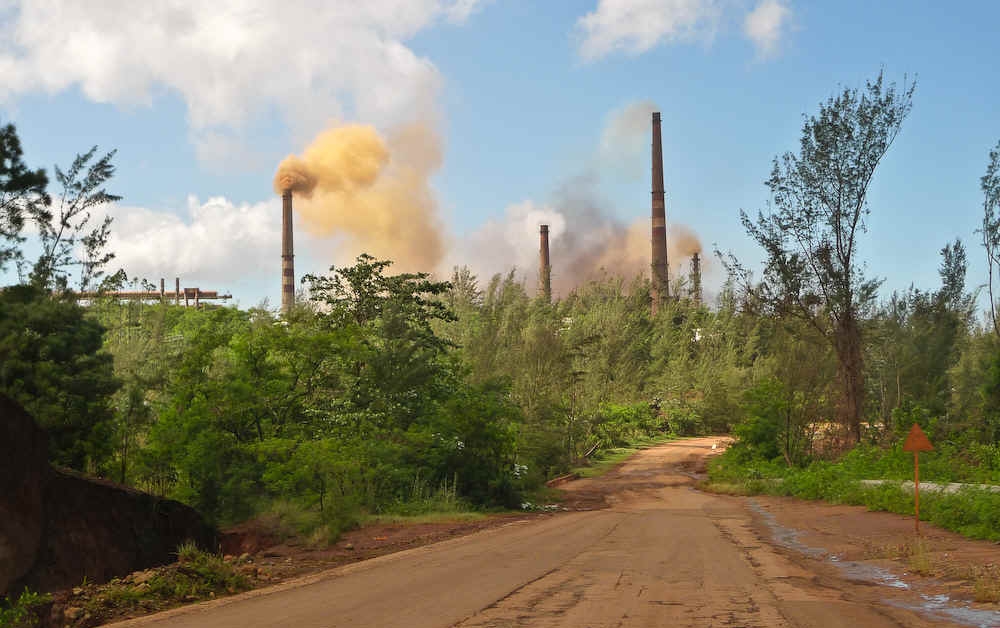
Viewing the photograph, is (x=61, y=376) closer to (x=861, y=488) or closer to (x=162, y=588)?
(x=162, y=588)

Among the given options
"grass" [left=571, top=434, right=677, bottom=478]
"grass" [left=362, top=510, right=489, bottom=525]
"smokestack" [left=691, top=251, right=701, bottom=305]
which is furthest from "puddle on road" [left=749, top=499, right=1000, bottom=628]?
"smokestack" [left=691, top=251, right=701, bottom=305]

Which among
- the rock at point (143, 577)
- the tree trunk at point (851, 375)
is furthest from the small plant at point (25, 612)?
the tree trunk at point (851, 375)

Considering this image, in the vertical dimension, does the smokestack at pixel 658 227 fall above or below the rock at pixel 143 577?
above

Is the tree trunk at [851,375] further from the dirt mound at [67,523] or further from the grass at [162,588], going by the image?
the grass at [162,588]

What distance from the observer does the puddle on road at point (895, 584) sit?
10.3 m

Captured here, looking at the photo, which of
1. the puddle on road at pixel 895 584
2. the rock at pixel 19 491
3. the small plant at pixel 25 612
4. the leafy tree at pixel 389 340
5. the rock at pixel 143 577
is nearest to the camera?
the puddle on road at pixel 895 584

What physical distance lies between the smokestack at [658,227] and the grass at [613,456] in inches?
781

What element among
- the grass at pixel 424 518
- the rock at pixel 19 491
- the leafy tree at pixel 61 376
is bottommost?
the grass at pixel 424 518

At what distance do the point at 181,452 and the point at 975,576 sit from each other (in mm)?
18415

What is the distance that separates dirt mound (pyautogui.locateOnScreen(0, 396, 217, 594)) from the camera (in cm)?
1469

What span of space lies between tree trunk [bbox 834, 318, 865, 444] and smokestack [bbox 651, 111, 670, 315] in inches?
1447

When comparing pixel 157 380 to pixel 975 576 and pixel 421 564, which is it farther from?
pixel 975 576

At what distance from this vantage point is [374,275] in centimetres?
3256

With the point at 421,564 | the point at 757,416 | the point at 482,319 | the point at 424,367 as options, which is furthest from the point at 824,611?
the point at 482,319
